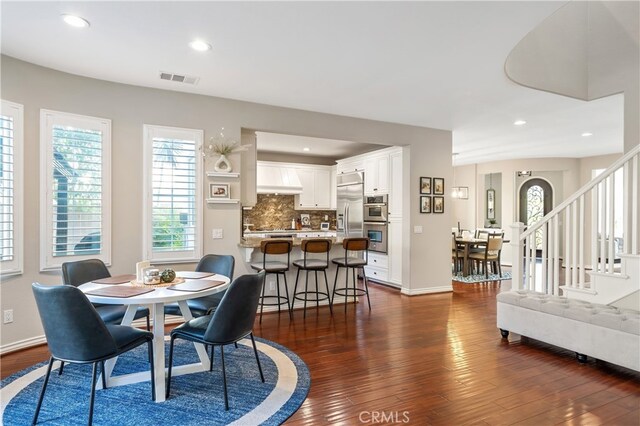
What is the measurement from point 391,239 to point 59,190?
4.83m

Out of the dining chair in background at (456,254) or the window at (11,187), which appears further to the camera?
the dining chair in background at (456,254)

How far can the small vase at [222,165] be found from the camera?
442 centimetres

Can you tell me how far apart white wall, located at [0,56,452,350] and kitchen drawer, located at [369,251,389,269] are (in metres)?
0.72

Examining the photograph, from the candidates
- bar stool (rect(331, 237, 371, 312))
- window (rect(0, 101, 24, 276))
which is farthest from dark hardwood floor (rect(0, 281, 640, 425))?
window (rect(0, 101, 24, 276))

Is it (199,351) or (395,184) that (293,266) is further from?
(395,184)

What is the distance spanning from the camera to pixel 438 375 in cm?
298

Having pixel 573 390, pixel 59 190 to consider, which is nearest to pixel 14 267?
pixel 59 190

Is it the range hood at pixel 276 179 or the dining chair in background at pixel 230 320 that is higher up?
the range hood at pixel 276 179

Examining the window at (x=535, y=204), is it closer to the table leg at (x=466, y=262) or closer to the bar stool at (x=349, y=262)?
the table leg at (x=466, y=262)

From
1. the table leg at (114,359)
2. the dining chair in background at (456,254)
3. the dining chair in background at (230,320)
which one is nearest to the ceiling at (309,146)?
the dining chair in background at (456,254)

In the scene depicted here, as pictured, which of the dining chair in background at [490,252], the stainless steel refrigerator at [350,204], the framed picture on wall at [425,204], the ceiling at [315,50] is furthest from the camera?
the stainless steel refrigerator at [350,204]

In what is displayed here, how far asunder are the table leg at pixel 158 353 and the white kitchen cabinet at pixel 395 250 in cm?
440

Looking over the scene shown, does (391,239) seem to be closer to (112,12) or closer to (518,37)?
(518,37)

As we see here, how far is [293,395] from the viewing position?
2613 millimetres
